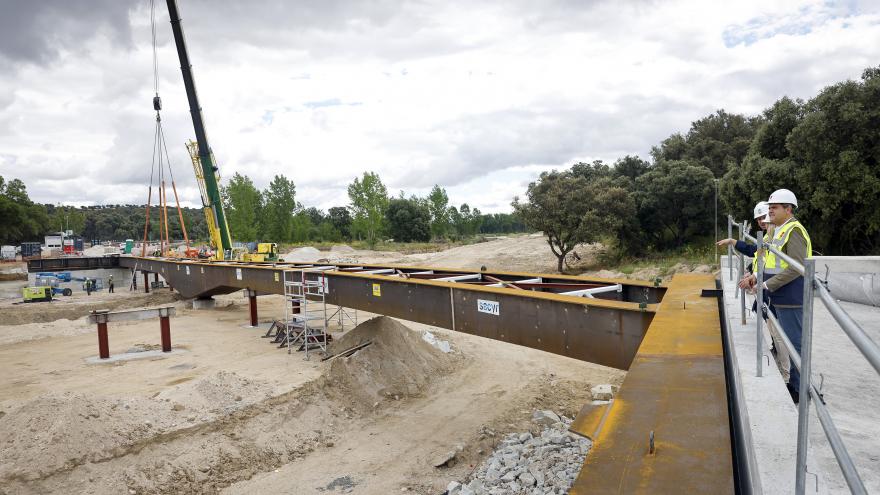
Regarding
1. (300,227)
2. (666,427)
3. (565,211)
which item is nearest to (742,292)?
(666,427)

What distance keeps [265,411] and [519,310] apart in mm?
7252

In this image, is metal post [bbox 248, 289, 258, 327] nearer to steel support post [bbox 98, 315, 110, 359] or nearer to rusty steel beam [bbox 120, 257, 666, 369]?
steel support post [bbox 98, 315, 110, 359]

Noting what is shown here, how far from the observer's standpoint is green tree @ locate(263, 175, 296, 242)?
63031mm

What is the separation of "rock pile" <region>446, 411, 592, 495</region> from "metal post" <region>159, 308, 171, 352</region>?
1240cm

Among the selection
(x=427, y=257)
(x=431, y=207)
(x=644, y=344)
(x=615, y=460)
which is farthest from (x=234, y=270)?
(x=431, y=207)

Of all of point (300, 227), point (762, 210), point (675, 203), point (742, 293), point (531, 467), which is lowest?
point (531, 467)

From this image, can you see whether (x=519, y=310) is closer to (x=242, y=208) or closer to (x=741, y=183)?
(x=741, y=183)

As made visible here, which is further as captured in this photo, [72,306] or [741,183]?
[72,306]

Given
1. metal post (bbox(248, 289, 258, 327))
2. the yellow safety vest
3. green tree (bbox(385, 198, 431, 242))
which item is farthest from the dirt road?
green tree (bbox(385, 198, 431, 242))

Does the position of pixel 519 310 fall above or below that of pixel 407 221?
below

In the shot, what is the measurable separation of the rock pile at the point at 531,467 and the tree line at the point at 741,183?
48.6 ft

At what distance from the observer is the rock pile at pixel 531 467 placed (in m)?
7.24

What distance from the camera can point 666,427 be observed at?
2809 mm

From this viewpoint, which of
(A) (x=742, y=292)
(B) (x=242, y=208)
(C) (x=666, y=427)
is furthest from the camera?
(B) (x=242, y=208)
